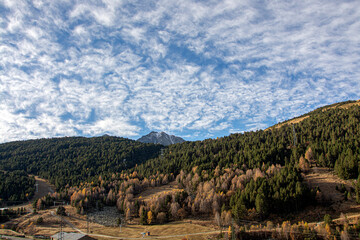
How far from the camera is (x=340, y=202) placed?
92188 millimetres

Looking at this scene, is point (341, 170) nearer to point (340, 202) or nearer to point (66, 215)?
point (340, 202)

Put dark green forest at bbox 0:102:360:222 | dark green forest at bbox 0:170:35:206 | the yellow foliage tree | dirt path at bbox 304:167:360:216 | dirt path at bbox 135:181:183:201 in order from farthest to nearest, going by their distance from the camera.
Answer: dark green forest at bbox 0:170:35:206 → dirt path at bbox 135:181:183:201 → the yellow foliage tree → dark green forest at bbox 0:102:360:222 → dirt path at bbox 304:167:360:216

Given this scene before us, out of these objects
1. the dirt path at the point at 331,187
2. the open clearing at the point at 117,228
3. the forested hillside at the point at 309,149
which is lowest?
the open clearing at the point at 117,228

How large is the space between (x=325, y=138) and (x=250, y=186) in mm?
78678

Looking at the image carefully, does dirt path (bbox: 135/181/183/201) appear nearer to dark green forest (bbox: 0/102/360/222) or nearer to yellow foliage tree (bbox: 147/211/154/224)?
dark green forest (bbox: 0/102/360/222)

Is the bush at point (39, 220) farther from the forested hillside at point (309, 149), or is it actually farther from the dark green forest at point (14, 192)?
the forested hillside at point (309, 149)

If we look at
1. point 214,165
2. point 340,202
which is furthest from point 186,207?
point 340,202

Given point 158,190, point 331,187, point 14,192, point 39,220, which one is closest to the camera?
point 331,187

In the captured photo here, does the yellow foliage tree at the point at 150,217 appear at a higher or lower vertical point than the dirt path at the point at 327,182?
lower

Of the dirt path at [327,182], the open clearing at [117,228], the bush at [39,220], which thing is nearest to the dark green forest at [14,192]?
the open clearing at [117,228]

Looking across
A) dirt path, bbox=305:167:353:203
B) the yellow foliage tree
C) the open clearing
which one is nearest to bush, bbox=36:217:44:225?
the open clearing

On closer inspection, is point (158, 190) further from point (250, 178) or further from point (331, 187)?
point (331, 187)

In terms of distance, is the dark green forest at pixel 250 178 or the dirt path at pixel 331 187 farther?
the dark green forest at pixel 250 178

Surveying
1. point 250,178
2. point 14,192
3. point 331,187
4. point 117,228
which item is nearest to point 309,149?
point 331,187
